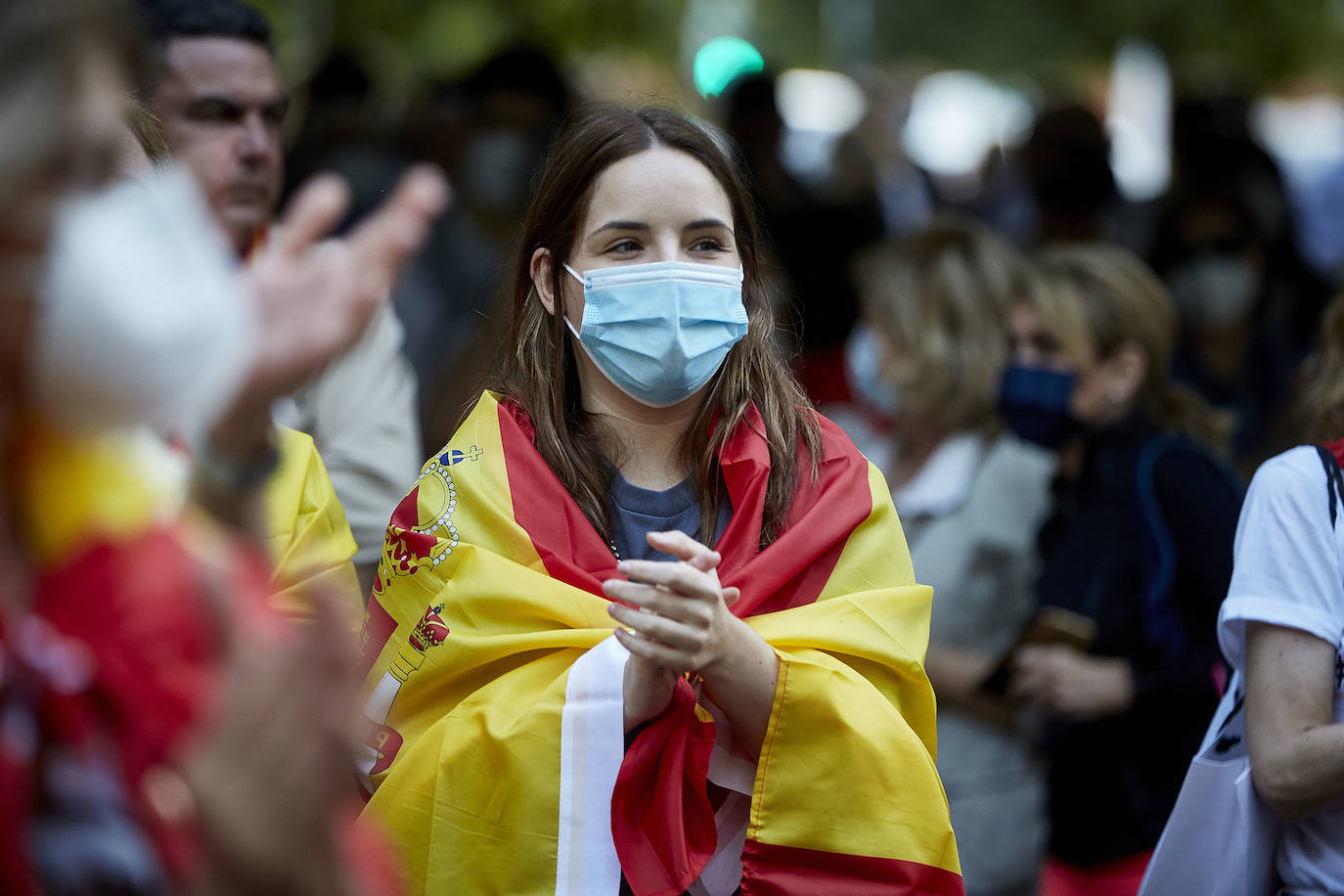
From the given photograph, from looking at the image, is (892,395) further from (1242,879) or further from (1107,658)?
(1242,879)

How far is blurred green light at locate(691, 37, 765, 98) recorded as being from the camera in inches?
351

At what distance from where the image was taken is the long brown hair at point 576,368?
9.50 feet

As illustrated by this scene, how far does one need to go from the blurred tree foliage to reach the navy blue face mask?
7.85 metres

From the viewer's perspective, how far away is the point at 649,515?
9.45 ft

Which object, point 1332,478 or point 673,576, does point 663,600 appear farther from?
point 1332,478

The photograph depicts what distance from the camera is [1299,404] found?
3105 millimetres

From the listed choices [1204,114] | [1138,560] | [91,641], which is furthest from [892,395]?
[91,641]

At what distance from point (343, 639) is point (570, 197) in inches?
66.5

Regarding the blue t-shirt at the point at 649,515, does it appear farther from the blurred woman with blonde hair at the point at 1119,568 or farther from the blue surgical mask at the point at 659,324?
the blurred woman with blonde hair at the point at 1119,568

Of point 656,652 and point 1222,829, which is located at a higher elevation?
point 656,652

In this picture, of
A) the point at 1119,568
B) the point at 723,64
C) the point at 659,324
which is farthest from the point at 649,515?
the point at 723,64

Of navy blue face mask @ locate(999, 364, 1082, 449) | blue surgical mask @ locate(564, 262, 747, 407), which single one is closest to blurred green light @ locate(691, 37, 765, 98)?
navy blue face mask @ locate(999, 364, 1082, 449)

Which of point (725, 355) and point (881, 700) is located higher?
point (725, 355)

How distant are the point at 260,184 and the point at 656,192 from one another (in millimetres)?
1388
